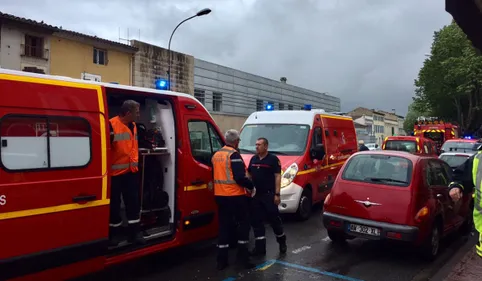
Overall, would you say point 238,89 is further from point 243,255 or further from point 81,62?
point 243,255

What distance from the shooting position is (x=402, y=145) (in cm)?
1493

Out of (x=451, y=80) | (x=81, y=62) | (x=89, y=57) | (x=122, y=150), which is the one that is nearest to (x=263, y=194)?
(x=122, y=150)

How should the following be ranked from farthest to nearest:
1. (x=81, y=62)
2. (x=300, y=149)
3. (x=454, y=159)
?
(x=81, y=62) → (x=454, y=159) → (x=300, y=149)

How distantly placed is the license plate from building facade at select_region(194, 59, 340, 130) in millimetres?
24488

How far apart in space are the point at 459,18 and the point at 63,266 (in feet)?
22.1

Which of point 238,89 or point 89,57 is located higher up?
point 89,57

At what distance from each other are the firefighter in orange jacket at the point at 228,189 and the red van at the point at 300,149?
2.47 m

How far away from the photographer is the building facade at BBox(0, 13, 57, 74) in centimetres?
2098

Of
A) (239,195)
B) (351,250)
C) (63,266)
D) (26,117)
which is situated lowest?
(351,250)

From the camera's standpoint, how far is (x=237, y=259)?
5.79 meters

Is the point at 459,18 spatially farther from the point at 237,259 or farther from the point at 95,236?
the point at 95,236

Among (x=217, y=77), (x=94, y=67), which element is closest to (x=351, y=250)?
(x=94, y=67)

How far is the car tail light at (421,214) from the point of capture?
5568 mm

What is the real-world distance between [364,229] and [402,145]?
10.1 metres
